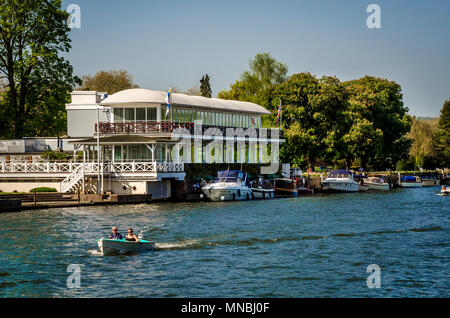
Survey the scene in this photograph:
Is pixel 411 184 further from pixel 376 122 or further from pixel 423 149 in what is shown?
pixel 423 149

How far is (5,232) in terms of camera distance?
42.4 meters

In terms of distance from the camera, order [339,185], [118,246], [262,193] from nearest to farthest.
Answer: [118,246], [262,193], [339,185]

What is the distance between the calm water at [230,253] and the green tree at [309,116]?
3868 centimetres

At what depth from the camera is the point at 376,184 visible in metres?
104

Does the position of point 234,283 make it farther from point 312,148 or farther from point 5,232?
point 312,148

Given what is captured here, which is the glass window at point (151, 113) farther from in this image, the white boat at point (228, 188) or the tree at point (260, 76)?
A: the tree at point (260, 76)

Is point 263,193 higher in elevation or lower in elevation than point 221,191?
lower

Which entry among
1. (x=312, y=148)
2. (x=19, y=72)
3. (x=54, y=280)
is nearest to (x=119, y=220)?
(x=54, y=280)

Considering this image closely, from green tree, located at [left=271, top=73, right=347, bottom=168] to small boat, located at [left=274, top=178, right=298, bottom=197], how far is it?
12735 mm

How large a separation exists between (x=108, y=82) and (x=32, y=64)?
55297 millimetres

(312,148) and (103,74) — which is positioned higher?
(103,74)

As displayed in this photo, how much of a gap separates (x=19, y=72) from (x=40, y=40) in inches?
179

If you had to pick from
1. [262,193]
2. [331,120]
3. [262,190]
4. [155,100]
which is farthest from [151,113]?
[331,120]

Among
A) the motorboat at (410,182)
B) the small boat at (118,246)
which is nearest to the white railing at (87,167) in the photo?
the small boat at (118,246)
